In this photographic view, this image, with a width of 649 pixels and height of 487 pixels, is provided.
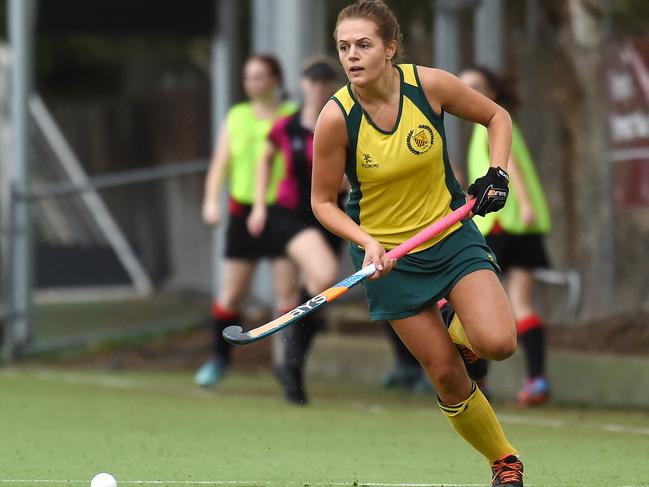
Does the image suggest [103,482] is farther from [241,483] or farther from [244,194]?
[244,194]

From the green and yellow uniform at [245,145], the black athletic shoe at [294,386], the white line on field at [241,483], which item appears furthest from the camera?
the green and yellow uniform at [245,145]

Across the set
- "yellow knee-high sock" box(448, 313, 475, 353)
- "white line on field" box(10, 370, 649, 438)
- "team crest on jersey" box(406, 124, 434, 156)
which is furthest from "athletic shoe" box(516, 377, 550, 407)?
"team crest on jersey" box(406, 124, 434, 156)

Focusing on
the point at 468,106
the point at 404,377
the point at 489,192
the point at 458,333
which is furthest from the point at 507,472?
the point at 404,377

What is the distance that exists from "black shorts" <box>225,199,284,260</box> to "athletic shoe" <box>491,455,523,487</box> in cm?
432

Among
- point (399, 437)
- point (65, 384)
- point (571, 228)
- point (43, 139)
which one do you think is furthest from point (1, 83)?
point (399, 437)

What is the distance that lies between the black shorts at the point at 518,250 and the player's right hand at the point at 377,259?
396cm

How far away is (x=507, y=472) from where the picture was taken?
628 centimetres

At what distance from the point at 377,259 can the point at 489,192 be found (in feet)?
1.71

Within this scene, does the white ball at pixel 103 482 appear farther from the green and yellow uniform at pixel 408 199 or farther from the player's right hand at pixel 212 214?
the player's right hand at pixel 212 214

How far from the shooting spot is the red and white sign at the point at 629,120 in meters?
11.1

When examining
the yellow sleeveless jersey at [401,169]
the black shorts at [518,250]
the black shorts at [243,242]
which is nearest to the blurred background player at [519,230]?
the black shorts at [518,250]

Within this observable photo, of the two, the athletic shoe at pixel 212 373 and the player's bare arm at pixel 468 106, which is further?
the athletic shoe at pixel 212 373

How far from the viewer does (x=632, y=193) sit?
1119cm

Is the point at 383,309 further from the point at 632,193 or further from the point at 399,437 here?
the point at 632,193
